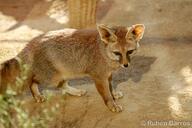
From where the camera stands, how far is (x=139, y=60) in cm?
687

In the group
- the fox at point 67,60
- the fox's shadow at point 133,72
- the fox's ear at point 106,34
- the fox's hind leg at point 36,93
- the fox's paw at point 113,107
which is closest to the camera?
the fox's ear at point 106,34

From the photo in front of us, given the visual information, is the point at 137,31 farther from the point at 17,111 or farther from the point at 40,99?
the point at 17,111

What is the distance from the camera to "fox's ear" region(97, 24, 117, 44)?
16.5 feet

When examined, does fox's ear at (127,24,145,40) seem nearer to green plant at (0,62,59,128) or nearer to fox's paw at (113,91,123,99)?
fox's paw at (113,91,123,99)

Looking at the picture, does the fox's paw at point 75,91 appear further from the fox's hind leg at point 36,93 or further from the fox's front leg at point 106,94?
the fox's front leg at point 106,94

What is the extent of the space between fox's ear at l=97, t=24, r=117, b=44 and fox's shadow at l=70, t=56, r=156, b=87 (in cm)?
126

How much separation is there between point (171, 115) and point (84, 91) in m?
1.27

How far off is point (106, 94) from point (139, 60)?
154 centimetres

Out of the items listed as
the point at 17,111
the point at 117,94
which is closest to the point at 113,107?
the point at 117,94

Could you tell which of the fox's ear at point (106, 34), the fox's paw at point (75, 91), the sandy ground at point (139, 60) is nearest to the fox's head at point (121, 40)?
the fox's ear at point (106, 34)

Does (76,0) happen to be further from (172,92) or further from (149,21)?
(172,92)

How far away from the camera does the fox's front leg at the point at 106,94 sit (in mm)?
5438

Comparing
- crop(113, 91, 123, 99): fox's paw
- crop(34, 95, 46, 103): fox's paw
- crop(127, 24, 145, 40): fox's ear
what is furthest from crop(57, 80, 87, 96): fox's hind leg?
crop(127, 24, 145, 40): fox's ear

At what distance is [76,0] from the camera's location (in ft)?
23.2
